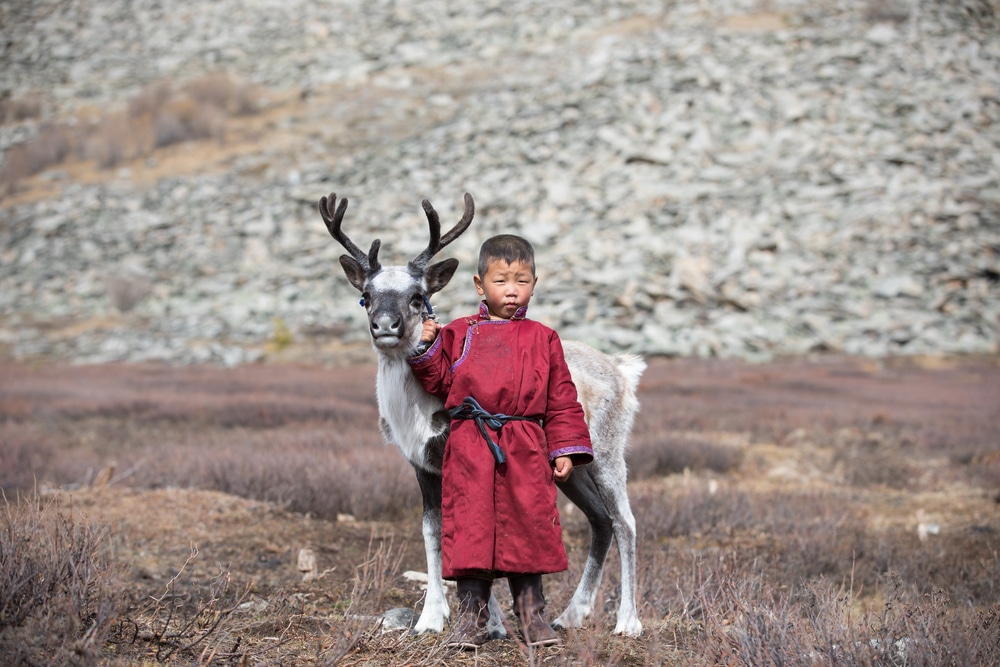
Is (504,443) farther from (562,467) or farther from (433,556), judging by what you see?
(433,556)

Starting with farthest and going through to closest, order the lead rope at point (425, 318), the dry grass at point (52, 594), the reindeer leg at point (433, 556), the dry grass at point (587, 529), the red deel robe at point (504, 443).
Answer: the reindeer leg at point (433, 556)
the lead rope at point (425, 318)
the red deel robe at point (504, 443)
the dry grass at point (587, 529)
the dry grass at point (52, 594)

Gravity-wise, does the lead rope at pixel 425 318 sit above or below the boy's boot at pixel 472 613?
above

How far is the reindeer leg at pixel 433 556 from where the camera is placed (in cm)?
375

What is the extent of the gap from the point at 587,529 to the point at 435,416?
346cm

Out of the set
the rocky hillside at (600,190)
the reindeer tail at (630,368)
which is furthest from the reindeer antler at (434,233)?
the rocky hillside at (600,190)

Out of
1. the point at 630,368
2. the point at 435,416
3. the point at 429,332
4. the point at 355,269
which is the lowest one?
the point at 630,368

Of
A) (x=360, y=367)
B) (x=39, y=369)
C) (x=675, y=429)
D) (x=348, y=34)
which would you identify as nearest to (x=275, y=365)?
(x=360, y=367)

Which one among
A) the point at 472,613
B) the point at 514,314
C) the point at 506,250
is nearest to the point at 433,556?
the point at 472,613

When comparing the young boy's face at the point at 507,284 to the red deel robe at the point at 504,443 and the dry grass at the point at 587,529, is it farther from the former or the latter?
the dry grass at the point at 587,529

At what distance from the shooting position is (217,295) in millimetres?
26234

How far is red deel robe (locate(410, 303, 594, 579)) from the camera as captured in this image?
3359 millimetres

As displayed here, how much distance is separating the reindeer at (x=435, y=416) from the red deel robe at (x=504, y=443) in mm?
182

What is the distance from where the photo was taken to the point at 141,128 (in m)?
36.6

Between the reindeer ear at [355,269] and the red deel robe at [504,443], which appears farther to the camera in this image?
the reindeer ear at [355,269]
